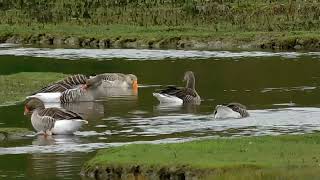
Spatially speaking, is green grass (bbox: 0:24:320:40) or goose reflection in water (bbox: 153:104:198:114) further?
green grass (bbox: 0:24:320:40)

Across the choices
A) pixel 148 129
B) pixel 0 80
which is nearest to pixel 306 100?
pixel 148 129

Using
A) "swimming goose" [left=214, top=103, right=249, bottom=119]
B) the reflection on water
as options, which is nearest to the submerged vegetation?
the reflection on water

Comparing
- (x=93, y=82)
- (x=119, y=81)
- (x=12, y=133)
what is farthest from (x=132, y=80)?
(x=12, y=133)

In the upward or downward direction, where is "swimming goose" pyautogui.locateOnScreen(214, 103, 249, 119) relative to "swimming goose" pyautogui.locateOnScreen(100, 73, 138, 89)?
upward

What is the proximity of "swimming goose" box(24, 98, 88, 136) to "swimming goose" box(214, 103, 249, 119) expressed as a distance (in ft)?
14.5

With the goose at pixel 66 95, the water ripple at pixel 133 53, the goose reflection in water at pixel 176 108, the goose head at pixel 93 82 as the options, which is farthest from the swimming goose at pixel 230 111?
the water ripple at pixel 133 53

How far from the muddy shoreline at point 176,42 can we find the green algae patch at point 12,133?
112ft

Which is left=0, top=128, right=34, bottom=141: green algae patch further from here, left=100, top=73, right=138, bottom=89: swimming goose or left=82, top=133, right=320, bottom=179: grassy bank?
left=100, top=73, right=138, bottom=89: swimming goose

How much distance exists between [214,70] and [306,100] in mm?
13479

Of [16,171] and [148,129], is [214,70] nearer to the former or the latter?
[148,129]

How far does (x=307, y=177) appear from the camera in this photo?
17719 mm

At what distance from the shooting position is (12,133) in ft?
84.5

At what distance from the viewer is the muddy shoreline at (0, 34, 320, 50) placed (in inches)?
2327

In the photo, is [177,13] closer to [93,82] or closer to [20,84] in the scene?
[20,84]
